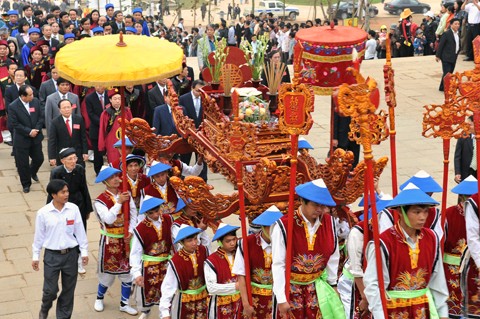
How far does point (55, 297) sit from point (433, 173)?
6599 millimetres

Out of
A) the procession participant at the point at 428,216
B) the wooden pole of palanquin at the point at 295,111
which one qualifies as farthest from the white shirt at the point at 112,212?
the procession participant at the point at 428,216

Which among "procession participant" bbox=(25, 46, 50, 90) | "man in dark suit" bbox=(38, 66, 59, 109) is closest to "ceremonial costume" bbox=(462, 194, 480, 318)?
"man in dark suit" bbox=(38, 66, 59, 109)

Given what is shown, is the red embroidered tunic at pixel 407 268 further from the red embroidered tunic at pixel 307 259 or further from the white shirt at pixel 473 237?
the white shirt at pixel 473 237

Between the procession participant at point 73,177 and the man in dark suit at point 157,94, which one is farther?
the man in dark suit at point 157,94

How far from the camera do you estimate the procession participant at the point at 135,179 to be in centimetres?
890

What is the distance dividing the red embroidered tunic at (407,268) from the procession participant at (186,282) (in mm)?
1877

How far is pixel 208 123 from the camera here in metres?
9.81

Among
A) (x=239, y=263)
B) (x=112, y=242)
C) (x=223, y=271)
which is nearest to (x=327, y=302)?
(x=239, y=263)

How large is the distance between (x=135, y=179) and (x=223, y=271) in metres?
2.29

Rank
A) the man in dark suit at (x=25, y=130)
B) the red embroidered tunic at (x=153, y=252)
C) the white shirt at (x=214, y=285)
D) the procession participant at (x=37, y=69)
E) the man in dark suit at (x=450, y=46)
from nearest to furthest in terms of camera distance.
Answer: the white shirt at (x=214, y=285)
the red embroidered tunic at (x=153, y=252)
the man in dark suit at (x=25, y=130)
the procession participant at (x=37, y=69)
the man in dark suit at (x=450, y=46)

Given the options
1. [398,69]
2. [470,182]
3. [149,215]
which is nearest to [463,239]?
[470,182]

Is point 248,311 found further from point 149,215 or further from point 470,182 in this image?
point 470,182

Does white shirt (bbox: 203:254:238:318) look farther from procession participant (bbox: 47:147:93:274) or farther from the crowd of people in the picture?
procession participant (bbox: 47:147:93:274)

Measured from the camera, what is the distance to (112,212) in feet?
27.3
